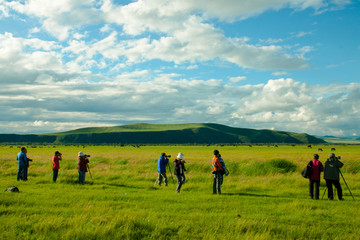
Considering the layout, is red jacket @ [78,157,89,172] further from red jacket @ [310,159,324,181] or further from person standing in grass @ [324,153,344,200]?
person standing in grass @ [324,153,344,200]

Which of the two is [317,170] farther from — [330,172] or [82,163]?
[82,163]

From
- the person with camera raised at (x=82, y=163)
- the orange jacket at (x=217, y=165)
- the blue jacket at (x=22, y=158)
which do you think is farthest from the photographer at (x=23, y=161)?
the orange jacket at (x=217, y=165)

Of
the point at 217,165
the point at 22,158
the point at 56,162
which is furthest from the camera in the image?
the point at 56,162

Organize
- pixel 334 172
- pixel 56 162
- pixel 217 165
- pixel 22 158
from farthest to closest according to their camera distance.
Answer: pixel 56 162 < pixel 22 158 < pixel 217 165 < pixel 334 172

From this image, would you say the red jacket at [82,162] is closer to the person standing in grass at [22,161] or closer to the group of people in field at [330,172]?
the person standing in grass at [22,161]

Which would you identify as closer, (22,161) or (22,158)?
(22,158)

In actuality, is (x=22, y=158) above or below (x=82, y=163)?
above

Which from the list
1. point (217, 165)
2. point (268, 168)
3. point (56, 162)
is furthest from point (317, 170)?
point (56, 162)

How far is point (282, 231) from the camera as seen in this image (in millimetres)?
9000

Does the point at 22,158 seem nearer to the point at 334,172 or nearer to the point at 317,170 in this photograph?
the point at 317,170

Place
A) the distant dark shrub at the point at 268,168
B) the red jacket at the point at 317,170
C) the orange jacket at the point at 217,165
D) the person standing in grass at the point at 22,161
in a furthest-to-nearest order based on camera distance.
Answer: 1. the distant dark shrub at the point at 268,168
2. the person standing in grass at the point at 22,161
3. the orange jacket at the point at 217,165
4. the red jacket at the point at 317,170

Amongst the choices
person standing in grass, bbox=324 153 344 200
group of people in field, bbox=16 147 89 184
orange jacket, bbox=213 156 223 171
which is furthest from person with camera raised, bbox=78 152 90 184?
person standing in grass, bbox=324 153 344 200

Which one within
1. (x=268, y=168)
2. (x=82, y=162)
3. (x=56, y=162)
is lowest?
(x=268, y=168)

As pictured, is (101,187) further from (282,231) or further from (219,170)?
(282,231)
